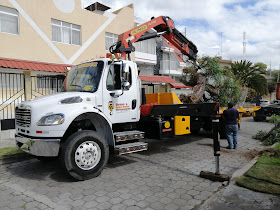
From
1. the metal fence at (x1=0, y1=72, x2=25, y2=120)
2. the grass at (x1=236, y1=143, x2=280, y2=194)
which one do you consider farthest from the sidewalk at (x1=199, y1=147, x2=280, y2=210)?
the metal fence at (x1=0, y1=72, x2=25, y2=120)

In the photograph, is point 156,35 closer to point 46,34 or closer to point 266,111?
point 46,34

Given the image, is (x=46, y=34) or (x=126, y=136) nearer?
(x=126, y=136)

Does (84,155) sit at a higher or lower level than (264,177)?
higher

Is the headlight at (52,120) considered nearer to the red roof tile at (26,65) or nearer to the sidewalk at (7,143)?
the sidewalk at (7,143)

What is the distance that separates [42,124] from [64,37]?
1299 centimetres

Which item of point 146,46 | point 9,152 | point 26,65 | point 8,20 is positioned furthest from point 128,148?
point 146,46

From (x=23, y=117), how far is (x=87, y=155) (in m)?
1.52

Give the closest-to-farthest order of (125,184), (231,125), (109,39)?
(125,184) < (231,125) < (109,39)

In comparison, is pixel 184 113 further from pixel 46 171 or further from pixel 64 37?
pixel 64 37

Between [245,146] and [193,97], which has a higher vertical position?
[193,97]

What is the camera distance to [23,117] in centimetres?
483

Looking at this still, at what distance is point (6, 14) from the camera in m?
13.1

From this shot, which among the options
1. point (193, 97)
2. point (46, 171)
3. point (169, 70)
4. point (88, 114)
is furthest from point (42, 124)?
point (169, 70)

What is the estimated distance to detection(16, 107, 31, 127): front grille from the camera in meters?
4.66
